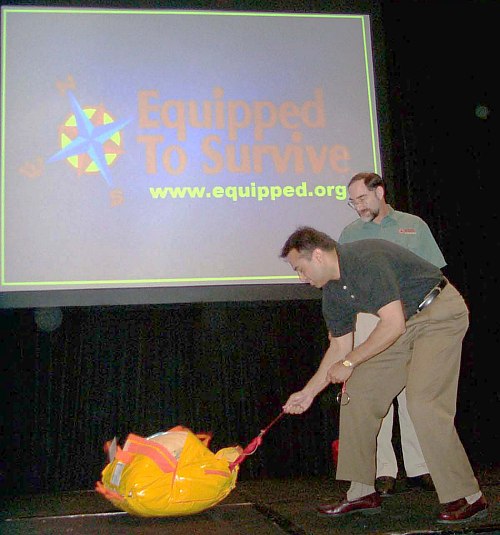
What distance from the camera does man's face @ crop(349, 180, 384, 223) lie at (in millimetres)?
3105

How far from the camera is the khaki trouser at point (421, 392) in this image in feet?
7.25

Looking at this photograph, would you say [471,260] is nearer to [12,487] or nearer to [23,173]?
[23,173]

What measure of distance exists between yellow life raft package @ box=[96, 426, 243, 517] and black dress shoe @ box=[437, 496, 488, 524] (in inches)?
31.6

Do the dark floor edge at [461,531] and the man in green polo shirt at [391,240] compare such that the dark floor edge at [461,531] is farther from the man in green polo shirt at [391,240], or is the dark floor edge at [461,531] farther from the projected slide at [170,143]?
the projected slide at [170,143]

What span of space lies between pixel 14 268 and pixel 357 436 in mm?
1984

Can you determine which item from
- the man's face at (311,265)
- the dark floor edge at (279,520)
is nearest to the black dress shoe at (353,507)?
the dark floor edge at (279,520)

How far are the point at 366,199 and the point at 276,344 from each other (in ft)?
3.59

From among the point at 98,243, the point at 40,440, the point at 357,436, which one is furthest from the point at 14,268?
the point at 357,436

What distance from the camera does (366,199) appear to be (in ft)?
10.2

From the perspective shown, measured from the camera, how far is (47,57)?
3.54 m

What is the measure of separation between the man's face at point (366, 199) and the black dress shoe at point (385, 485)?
121 centimetres

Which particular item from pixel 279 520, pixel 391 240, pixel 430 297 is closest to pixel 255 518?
pixel 279 520

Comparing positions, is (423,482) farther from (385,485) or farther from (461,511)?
(461,511)

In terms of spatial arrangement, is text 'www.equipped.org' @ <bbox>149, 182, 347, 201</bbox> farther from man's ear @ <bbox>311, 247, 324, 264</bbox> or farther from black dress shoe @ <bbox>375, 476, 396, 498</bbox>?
black dress shoe @ <bbox>375, 476, 396, 498</bbox>
